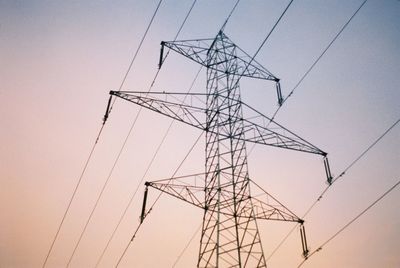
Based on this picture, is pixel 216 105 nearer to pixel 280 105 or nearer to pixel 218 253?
pixel 280 105

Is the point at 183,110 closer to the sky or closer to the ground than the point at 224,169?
closer to the sky

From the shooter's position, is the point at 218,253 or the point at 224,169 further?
the point at 224,169

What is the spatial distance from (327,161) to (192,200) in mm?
5574

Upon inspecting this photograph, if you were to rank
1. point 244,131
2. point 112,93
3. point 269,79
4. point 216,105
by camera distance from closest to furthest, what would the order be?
point 112,93 < point 244,131 < point 216,105 < point 269,79

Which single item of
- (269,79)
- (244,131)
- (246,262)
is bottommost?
(246,262)

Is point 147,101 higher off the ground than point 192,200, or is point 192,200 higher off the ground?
point 147,101

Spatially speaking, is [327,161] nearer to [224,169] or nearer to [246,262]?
[224,169]

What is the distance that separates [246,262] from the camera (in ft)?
33.0

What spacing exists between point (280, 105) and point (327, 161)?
2.90 metres

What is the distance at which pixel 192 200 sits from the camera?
11555 mm

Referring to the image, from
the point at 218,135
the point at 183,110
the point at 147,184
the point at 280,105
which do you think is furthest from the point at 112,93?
the point at 280,105

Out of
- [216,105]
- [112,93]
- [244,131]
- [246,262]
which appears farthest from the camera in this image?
[216,105]

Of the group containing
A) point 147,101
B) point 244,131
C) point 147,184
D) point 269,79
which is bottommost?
point 147,184

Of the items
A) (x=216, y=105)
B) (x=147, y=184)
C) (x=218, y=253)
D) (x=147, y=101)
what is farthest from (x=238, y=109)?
(x=218, y=253)
